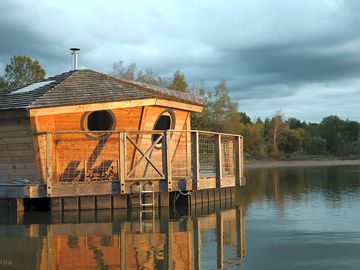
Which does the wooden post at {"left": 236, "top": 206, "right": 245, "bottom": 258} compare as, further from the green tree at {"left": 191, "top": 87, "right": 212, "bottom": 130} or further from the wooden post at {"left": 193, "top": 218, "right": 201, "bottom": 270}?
the green tree at {"left": 191, "top": 87, "right": 212, "bottom": 130}

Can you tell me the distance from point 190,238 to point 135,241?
1.18m

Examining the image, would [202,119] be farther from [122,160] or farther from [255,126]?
[122,160]

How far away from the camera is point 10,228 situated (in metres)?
12.3

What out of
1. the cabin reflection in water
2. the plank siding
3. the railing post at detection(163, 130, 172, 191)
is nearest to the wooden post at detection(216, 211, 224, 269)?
the cabin reflection in water

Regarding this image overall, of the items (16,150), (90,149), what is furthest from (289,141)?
(16,150)

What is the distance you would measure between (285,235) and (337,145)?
76.5 meters

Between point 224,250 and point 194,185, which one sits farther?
point 194,185

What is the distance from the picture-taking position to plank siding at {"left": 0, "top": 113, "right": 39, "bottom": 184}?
49.5 feet

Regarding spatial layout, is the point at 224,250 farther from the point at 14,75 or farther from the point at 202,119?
the point at 202,119

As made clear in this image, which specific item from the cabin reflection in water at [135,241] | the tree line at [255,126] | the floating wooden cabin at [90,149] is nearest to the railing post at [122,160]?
the floating wooden cabin at [90,149]

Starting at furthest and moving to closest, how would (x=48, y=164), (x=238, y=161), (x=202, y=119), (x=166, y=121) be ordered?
(x=202, y=119) < (x=166, y=121) < (x=238, y=161) < (x=48, y=164)

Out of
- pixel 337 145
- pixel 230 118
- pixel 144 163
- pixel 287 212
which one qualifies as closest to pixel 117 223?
pixel 144 163

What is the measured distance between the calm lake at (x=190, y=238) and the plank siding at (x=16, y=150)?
1.30 m

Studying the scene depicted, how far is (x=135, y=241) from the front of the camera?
A: 10164mm
